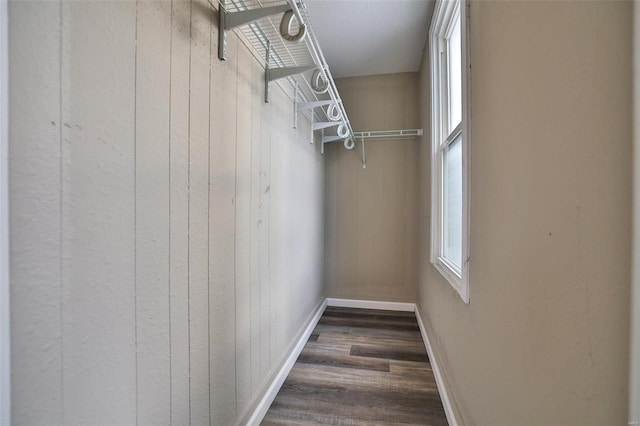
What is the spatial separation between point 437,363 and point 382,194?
1.73 metres

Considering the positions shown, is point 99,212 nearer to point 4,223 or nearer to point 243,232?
point 4,223

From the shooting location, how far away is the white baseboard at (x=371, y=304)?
2893 mm

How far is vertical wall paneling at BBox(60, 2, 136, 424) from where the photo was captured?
51 cm

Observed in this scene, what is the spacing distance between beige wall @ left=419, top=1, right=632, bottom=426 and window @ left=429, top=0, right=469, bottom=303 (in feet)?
1.83

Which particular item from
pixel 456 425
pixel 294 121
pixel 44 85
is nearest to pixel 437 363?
pixel 456 425

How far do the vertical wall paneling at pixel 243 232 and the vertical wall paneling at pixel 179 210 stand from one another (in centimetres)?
31

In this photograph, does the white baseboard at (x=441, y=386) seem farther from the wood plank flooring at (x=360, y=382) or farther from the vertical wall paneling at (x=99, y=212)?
the vertical wall paneling at (x=99, y=212)

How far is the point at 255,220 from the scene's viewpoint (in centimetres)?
132

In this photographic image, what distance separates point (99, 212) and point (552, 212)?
3.24 feet

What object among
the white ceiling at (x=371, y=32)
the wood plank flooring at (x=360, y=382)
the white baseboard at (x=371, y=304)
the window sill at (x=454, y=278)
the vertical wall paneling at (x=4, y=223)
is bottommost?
the wood plank flooring at (x=360, y=382)

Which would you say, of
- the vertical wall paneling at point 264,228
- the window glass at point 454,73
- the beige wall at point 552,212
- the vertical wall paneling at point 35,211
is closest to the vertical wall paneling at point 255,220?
the vertical wall paneling at point 264,228

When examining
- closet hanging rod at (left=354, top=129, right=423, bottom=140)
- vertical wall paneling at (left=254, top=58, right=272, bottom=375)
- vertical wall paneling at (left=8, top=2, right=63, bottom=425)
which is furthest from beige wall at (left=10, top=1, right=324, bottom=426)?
closet hanging rod at (left=354, top=129, right=423, bottom=140)

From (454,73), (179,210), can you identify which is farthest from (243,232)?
(454,73)

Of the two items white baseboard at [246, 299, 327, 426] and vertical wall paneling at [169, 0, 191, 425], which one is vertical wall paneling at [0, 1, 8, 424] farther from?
white baseboard at [246, 299, 327, 426]
